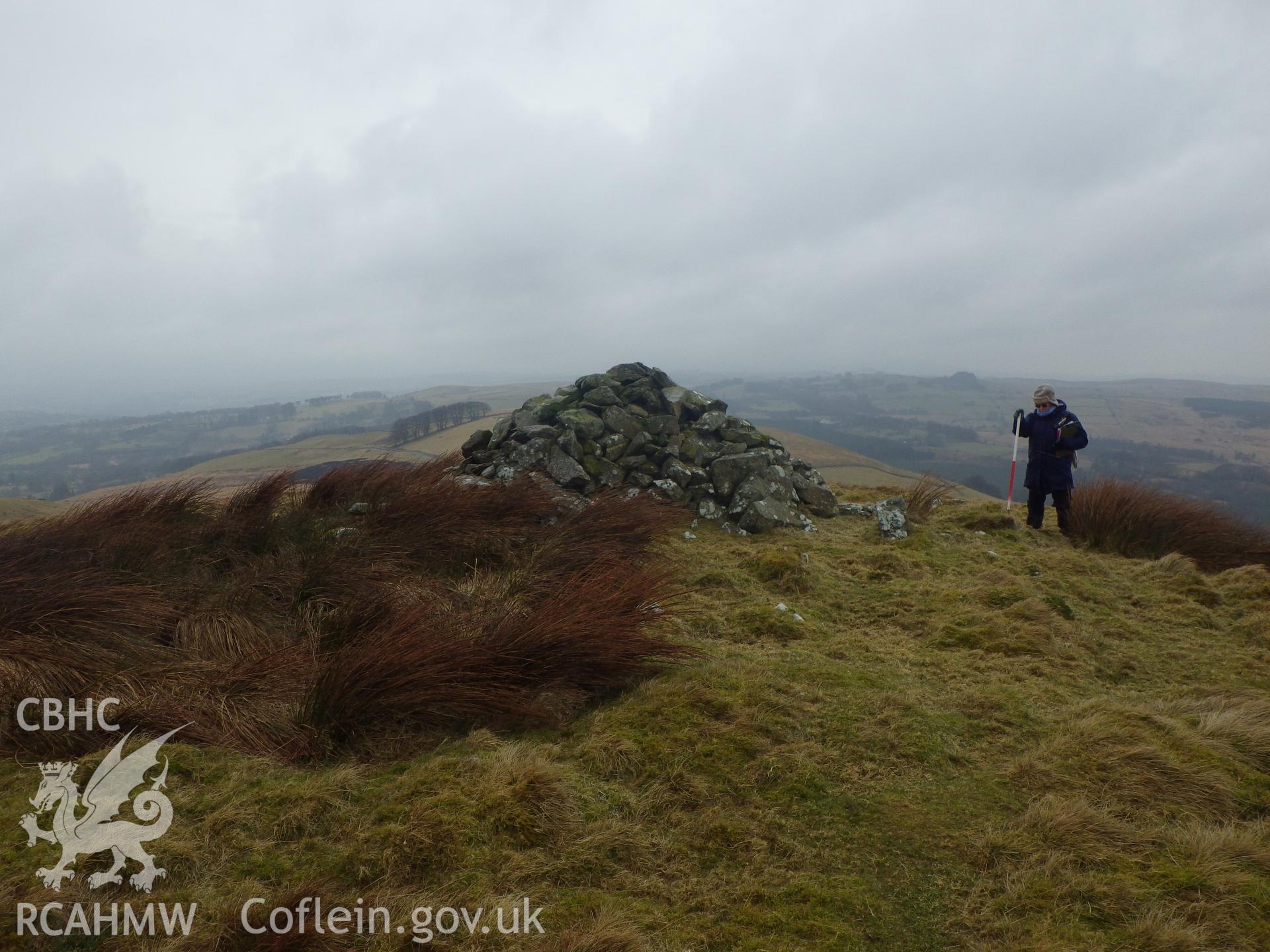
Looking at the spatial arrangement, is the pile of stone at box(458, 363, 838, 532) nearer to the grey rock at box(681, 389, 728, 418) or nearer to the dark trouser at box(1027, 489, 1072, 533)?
the grey rock at box(681, 389, 728, 418)

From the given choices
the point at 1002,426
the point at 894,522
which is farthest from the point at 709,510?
the point at 1002,426

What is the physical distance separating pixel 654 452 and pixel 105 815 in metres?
9.63

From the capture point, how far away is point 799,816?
3143mm

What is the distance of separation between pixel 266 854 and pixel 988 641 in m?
6.20

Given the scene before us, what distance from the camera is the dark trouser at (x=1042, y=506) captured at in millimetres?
10305

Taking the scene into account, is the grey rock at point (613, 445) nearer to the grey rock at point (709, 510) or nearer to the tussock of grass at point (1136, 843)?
the grey rock at point (709, 510)

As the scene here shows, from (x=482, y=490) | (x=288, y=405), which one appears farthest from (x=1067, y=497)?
(x=288, y=405)

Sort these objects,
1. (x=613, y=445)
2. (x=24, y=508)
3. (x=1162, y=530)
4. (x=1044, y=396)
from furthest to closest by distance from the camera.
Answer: (x=24, y=508), (x=613, y=445), (x=1162, y=530), (x=1044, y=396)

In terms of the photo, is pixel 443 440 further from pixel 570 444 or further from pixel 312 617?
pixel 312 617

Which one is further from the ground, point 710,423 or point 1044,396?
point 1044,396

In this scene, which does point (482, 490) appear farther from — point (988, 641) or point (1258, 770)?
point (1258, 770)

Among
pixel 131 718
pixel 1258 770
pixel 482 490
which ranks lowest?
pixel 1258 770

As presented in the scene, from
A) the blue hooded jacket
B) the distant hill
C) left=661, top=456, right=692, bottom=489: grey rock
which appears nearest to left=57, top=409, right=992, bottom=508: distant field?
the distant hill

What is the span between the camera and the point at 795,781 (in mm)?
3385
